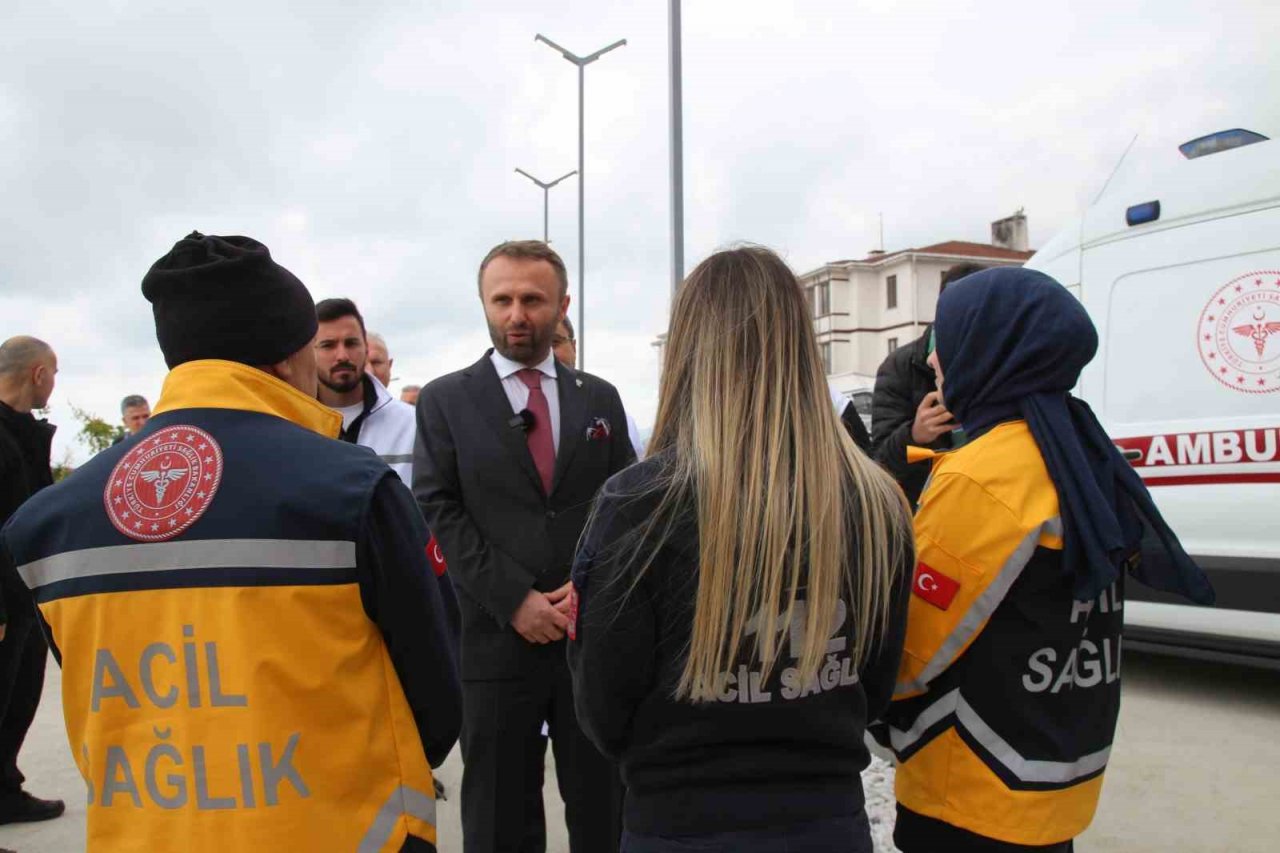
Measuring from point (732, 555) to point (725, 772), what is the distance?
1.15 feet

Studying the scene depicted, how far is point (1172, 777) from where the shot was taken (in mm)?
4320

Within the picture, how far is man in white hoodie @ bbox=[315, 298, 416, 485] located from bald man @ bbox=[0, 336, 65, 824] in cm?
156

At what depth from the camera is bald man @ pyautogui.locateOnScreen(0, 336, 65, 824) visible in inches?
165

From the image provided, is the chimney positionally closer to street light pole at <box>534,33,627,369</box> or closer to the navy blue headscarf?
street light pole at <box>534,33,627,369</box>

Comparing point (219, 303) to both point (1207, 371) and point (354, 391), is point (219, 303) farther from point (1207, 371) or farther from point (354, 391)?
point (1207, 371)

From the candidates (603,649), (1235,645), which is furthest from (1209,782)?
(603,649)

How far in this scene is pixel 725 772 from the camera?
61.7 inches

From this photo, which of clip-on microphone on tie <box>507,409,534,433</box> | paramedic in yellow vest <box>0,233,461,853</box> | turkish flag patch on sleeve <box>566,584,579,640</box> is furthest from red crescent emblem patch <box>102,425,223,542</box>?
clip-on microphone on tie <box>507,409,534,433</box>

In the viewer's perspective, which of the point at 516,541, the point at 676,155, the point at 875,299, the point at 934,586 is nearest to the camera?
the point at 934,586

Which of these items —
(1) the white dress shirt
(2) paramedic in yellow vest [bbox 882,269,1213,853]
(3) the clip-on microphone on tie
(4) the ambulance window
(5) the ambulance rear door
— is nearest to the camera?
(2) paramedic in yellow vest [bbox 882,269,1213,853]

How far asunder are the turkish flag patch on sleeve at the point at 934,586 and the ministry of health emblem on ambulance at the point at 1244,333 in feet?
13.1

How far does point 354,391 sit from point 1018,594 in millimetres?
2784

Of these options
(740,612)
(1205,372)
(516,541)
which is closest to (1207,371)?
(1205,372)

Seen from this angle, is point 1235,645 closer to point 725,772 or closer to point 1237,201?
point 1237,201
